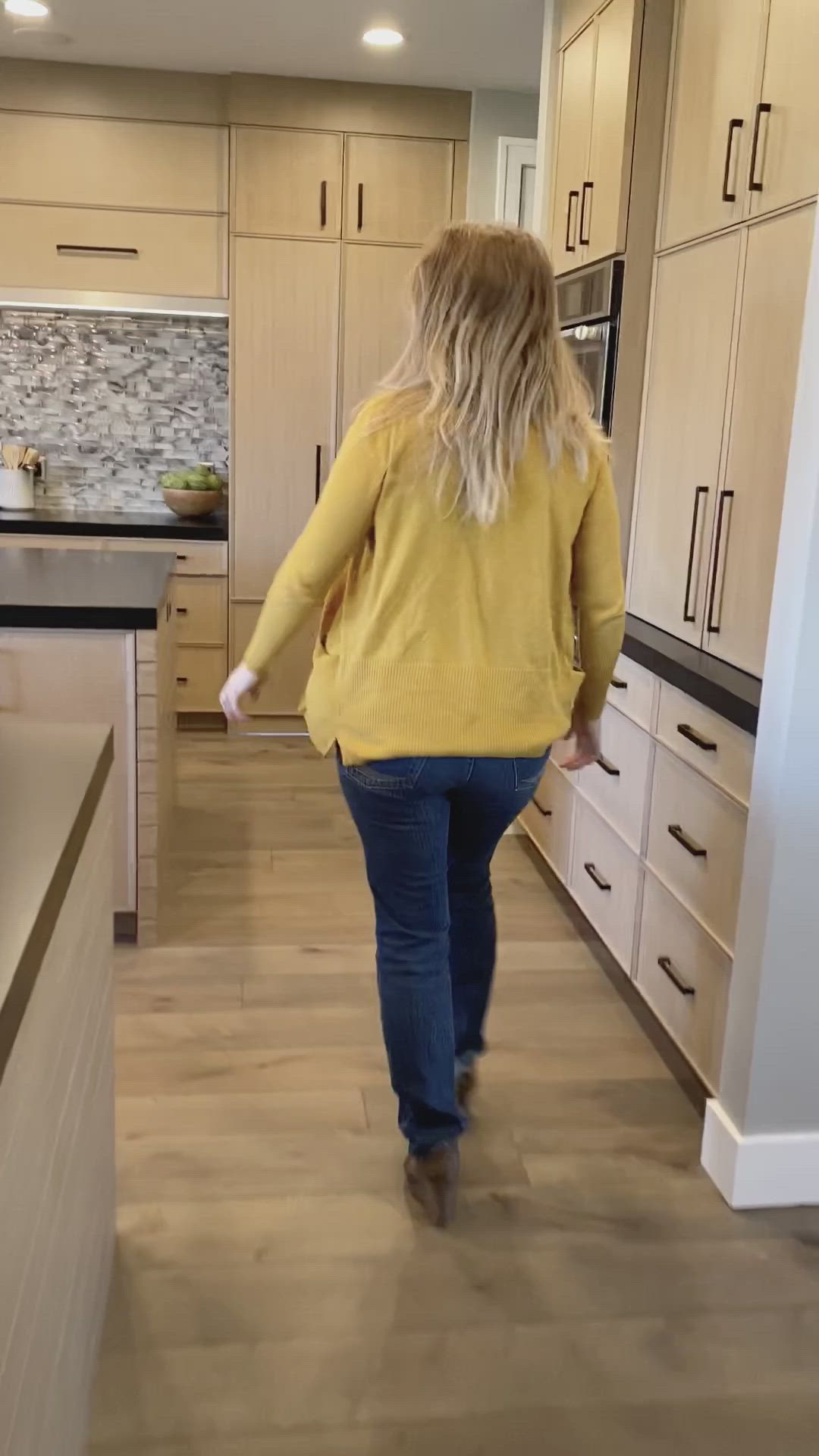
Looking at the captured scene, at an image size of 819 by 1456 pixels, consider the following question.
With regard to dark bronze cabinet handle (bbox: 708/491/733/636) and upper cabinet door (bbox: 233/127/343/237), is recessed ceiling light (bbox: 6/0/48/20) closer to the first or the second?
upper cabinet door (bbox: 233/127/343/237)

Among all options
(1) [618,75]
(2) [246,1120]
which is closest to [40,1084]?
(2) [246,1120]

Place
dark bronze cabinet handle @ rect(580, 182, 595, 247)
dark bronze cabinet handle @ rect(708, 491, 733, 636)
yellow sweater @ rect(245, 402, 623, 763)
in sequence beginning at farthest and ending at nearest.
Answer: dark bronze cabinet handle @ rect(580, 182, 595, 247) < dark bronze cabinet handle @ rect(708, 491, 733, 636) < yellow sweater @ rect(245, 402, 623, 763)

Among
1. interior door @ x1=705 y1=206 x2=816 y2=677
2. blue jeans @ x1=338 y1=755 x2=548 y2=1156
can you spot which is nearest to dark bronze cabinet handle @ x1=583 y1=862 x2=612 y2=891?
interior door @ x1=705 y1=206 x2=816 y2=677

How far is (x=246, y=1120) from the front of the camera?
2104mm

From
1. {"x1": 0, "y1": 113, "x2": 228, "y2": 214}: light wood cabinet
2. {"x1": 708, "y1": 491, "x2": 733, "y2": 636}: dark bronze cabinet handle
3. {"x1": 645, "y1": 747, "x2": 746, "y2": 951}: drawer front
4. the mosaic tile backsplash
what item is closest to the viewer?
{"x1": 645, "y1": 747, "x2": 746, "y2": 951}: drawer front

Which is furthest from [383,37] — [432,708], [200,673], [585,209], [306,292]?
[432,708]

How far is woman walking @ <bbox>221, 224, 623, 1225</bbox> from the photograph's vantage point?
62.9 inches

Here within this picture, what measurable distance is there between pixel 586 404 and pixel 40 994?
3.72 ft

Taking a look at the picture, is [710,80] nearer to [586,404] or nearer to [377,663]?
[586,404]

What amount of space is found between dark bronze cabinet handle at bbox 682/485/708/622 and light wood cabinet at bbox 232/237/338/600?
91.3 inches

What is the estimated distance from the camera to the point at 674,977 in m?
2.28

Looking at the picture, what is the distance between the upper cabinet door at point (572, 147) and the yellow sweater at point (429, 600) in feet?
5.35

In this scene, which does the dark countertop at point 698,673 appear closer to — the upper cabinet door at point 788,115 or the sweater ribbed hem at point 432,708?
the sweater ribbed hem at point 432,708

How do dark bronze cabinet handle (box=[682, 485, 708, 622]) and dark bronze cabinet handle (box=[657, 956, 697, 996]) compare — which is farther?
dark bronze cabinet handle (box=[682, 485, 708, 622])
